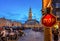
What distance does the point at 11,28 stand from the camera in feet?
94.9

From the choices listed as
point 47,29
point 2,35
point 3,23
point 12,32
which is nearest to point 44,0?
point 47,29

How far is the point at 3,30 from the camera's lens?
1073 inches

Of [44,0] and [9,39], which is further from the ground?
[44,0]

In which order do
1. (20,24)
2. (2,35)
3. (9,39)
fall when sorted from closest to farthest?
(2,35) → (9,39) → (20,24)

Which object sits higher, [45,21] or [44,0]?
[44,0]

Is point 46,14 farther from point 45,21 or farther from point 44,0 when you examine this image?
point 44,0

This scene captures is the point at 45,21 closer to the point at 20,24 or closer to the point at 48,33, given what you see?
the point at 48,33

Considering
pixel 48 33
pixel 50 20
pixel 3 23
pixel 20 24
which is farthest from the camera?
pixel 20 24

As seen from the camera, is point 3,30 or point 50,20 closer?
point 50,20

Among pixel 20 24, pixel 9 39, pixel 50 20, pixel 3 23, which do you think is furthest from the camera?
pixel 20 24

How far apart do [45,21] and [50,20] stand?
0.68 feet

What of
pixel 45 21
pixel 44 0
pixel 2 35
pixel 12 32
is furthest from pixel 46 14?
pixel 12 32

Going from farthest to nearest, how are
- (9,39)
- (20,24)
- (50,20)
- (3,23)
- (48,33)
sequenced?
(20,24) → (3,23) → (9,39) → (48,33) → (50,20)

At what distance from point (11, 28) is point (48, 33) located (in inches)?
811
